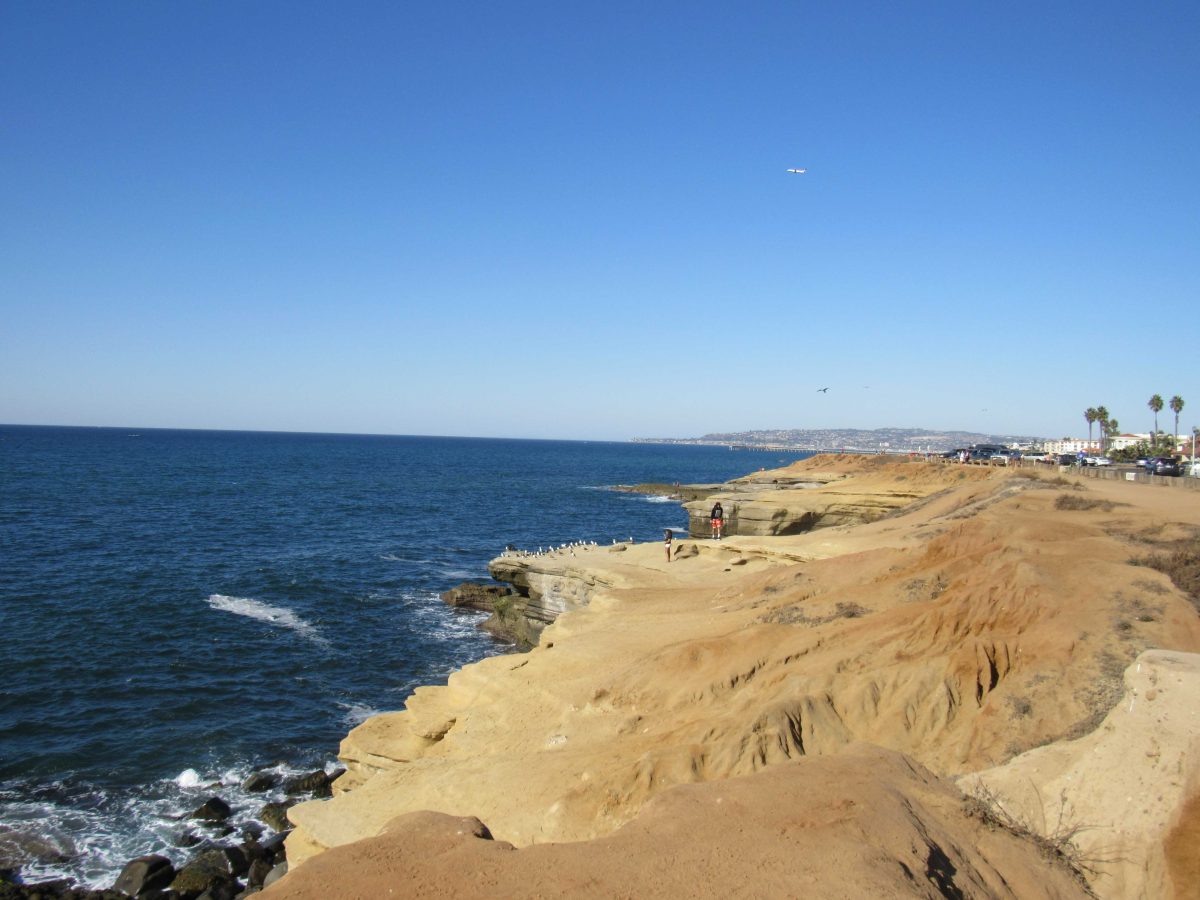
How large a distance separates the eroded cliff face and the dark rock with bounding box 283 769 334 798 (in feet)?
8.50

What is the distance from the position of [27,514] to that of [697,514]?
47.0 metres

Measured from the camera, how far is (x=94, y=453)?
12650cm

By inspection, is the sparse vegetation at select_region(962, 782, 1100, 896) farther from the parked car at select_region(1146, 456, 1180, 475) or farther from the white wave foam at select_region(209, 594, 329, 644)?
the parked car at select_region(1146, 456, 1180, 475)

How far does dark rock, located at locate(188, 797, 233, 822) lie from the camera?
1753cm

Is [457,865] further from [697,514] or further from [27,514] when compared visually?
[27,514]

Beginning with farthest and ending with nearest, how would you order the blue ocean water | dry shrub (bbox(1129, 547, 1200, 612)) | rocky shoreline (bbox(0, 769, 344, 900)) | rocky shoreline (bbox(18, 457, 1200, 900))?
the blue ocean water → rocky shoreline (bbox(0, 769, 344, 900)) → dry shrub (bbox(1129, 547, 1200, 612)) → rocky shoreline (bbox(18, 457, 1200, 900))

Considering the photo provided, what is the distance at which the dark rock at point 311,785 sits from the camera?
18.8 metres

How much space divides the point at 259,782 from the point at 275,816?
70.5 inches

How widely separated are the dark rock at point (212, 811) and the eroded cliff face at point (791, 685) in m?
3.25

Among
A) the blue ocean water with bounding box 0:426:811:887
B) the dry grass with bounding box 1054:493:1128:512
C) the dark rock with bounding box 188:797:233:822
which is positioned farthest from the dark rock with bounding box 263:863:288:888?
the dry grass with bounding box 1054:493:1128:512

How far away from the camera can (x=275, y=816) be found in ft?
57.6

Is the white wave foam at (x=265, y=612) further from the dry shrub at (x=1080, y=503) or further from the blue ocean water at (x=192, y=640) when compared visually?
the dry shrub at (x=1080, y=503)

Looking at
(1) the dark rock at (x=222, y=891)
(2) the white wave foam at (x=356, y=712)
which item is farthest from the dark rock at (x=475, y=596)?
(1) the dark rock at (x=222, y=891)

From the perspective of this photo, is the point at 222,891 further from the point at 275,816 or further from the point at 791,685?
the point at 791,685
